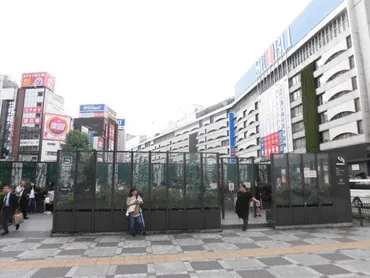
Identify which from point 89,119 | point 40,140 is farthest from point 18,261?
point 89,119

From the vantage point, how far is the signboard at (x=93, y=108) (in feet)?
328

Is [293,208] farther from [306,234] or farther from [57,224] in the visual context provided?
[57,224]

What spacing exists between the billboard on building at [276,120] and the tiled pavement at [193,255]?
36.1m

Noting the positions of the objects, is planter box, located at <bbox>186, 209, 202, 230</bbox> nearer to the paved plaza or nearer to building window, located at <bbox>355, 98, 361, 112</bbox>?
the paved plaza

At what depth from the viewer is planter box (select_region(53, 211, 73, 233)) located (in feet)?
32.1

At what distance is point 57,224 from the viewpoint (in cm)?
980

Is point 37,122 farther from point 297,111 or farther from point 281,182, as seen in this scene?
point 281,182

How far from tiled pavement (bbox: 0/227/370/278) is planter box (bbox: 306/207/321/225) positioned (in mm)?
1224

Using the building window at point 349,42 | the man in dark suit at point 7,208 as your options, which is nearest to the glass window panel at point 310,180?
the man in dark suit at point 7,208

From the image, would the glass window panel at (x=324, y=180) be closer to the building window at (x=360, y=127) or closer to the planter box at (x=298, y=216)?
the planter box at (x=298, y=216)

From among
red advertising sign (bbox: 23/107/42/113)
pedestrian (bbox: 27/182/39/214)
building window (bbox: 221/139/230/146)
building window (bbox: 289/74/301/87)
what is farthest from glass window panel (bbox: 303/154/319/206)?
red advertising sign (bbox: 23/107/42/113)

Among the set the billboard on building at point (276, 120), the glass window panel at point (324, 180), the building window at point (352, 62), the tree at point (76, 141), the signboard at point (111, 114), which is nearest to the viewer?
the glass window panel at point (324, 180)

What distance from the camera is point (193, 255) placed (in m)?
7.28

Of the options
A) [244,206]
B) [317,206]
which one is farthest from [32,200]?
[317,206]
